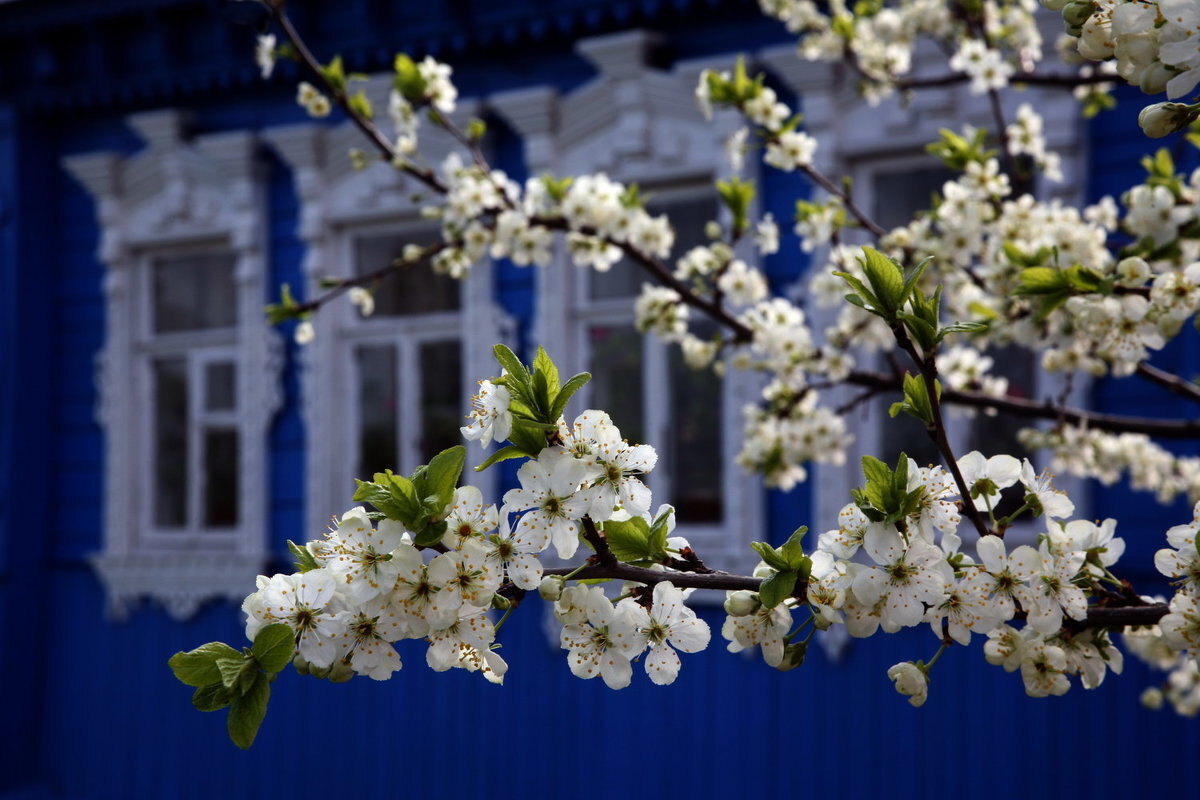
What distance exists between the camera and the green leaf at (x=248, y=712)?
98 centimetres

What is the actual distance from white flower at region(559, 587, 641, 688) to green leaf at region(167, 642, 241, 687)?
1.02 ft

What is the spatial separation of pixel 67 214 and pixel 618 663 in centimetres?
581

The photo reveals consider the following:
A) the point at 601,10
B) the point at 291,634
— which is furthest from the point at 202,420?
the point at 291,634

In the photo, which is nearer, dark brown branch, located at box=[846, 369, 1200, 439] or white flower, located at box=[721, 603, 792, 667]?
white flower, located at box=[721, 603, 792, 667]

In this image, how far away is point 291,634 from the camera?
0.99 m

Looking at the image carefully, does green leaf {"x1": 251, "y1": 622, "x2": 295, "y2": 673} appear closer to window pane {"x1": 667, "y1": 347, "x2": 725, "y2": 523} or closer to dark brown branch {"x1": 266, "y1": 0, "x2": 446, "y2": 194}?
dark brown branch {"x1": 266, "y1": 0, "x2": 446, "y2": 194}

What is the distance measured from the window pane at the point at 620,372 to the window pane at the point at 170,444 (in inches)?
92.0

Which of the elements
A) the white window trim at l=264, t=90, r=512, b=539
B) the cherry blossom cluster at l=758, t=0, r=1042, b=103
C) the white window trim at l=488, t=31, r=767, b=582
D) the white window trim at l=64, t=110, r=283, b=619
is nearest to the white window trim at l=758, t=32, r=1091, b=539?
the white window trim at l=488, t=31, r=767, b=582

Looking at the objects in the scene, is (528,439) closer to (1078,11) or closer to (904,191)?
(1078,11)

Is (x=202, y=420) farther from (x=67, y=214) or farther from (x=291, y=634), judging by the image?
(x=291, y=634)

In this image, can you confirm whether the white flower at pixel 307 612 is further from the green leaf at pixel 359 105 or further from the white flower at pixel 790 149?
the white flower at pixel 790 149

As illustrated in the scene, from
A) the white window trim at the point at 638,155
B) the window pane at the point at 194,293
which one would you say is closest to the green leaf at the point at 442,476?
the white window trim at the point at 638,155

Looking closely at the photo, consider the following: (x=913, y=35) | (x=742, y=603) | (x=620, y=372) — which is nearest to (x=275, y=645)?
(x=742, y=603)

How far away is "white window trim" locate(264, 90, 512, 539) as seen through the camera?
514 cm
